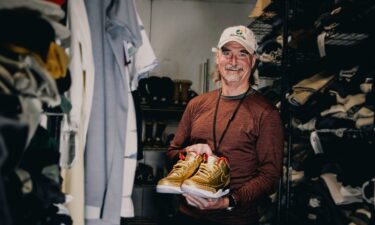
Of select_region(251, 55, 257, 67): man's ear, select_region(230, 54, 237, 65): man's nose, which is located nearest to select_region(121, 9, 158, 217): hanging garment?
select_region(230, 54, 237, 65): man's nose

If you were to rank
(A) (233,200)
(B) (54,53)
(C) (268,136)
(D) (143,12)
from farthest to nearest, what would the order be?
(D) (143,12) < (C) (268,136) < (A) (233,200) < (B) (54,53)

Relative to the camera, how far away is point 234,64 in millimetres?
1830

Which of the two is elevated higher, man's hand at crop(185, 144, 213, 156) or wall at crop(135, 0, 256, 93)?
wall at crop(135, 0, 256, 93)

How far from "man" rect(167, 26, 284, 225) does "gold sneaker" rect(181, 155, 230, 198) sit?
0.04 metres

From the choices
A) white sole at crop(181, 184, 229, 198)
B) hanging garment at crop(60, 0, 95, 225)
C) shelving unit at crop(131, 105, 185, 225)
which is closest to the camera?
hanging garment at crop(60, 0, 95, 225)

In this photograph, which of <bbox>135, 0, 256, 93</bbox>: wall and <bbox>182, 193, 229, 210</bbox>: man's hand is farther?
<bbox>135, 0, 256, 93</bbox>: wall

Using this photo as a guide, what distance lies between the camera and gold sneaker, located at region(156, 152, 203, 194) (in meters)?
1.53

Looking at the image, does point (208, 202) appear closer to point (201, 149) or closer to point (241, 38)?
point (201, 149)

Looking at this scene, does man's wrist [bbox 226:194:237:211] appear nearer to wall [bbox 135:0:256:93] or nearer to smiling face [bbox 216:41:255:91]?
smiling face [bbox 216:41:255:91]

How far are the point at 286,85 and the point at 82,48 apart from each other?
3.54 feet

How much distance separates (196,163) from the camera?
1.60m

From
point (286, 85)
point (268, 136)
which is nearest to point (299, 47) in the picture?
point (286, 85)

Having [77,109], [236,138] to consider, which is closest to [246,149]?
[236,138]

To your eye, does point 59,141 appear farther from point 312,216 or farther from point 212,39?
point 212,39
